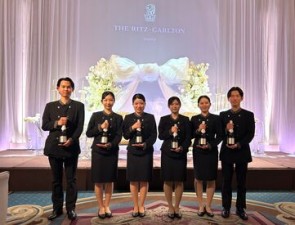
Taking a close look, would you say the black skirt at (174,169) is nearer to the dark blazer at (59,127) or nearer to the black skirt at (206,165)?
the black skirt at (206,165)

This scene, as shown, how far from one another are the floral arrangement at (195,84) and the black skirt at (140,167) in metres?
3.15

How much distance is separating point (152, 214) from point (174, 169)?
542mm

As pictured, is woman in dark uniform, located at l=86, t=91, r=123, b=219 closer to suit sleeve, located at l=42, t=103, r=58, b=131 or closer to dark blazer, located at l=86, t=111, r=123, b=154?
dark blazer, located at l=86, t=111, r=123, b=154

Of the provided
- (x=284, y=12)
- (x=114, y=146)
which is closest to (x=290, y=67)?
(x=284, y=12)

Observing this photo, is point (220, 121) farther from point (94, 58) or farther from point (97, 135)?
point (94, 58)

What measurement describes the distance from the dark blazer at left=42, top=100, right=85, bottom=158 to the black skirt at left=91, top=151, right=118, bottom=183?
22cm

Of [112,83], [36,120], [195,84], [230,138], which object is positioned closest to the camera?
[230,138]

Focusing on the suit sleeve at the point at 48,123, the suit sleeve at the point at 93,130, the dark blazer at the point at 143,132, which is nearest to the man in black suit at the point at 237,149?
the dark blazer at the point at 143,132

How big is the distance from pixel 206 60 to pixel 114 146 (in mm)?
4317

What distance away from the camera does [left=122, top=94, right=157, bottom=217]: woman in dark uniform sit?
3.07m

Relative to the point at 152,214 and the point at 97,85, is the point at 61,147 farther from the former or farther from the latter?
the point at 97,85

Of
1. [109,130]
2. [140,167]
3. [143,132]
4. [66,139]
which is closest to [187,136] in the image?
[143,132]

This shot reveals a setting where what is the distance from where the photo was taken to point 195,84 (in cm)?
606

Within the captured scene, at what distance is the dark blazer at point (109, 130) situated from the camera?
306 centimetres
